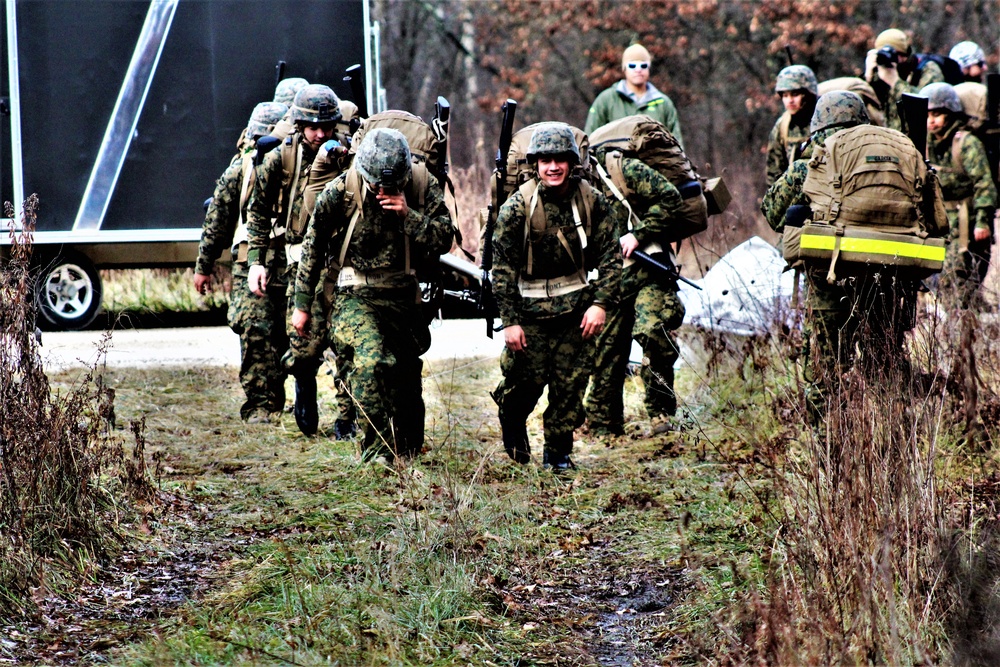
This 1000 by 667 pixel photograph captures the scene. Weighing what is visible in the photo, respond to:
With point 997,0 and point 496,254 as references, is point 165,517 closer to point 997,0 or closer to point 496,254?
point 496,254

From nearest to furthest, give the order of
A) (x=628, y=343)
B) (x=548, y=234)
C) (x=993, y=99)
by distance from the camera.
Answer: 1. (x=548, y=234)
2. (x=628, y=343)
3. (x=993, y=99)

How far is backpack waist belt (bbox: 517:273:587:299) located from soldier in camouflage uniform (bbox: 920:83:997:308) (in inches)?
155

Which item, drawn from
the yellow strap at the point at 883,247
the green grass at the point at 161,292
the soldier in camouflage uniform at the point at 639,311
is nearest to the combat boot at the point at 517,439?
Answer: the soldier in camouflage uniform at the point at 639,311

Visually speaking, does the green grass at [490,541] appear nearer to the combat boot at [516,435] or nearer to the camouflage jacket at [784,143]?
the combat boot at [516,435]

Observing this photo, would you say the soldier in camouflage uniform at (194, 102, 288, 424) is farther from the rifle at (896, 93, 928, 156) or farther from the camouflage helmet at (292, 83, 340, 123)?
the rifle at (896, 93, 928, 156)

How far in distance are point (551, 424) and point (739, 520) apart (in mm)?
1485

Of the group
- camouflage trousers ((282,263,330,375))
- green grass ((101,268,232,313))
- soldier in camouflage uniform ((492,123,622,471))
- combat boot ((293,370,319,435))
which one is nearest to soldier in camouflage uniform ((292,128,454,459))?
soldier in camouflage uniform ((492,123,622,471))

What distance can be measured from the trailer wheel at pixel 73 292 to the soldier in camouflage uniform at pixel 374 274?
16.0ft

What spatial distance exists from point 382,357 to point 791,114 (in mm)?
3753

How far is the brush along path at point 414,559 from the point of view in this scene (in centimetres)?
461

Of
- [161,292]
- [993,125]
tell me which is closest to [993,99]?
[993,125]

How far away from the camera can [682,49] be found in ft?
67.1

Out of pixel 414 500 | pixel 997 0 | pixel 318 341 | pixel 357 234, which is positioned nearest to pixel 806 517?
pixel 414 500

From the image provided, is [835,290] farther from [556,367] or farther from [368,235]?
[368,235]
